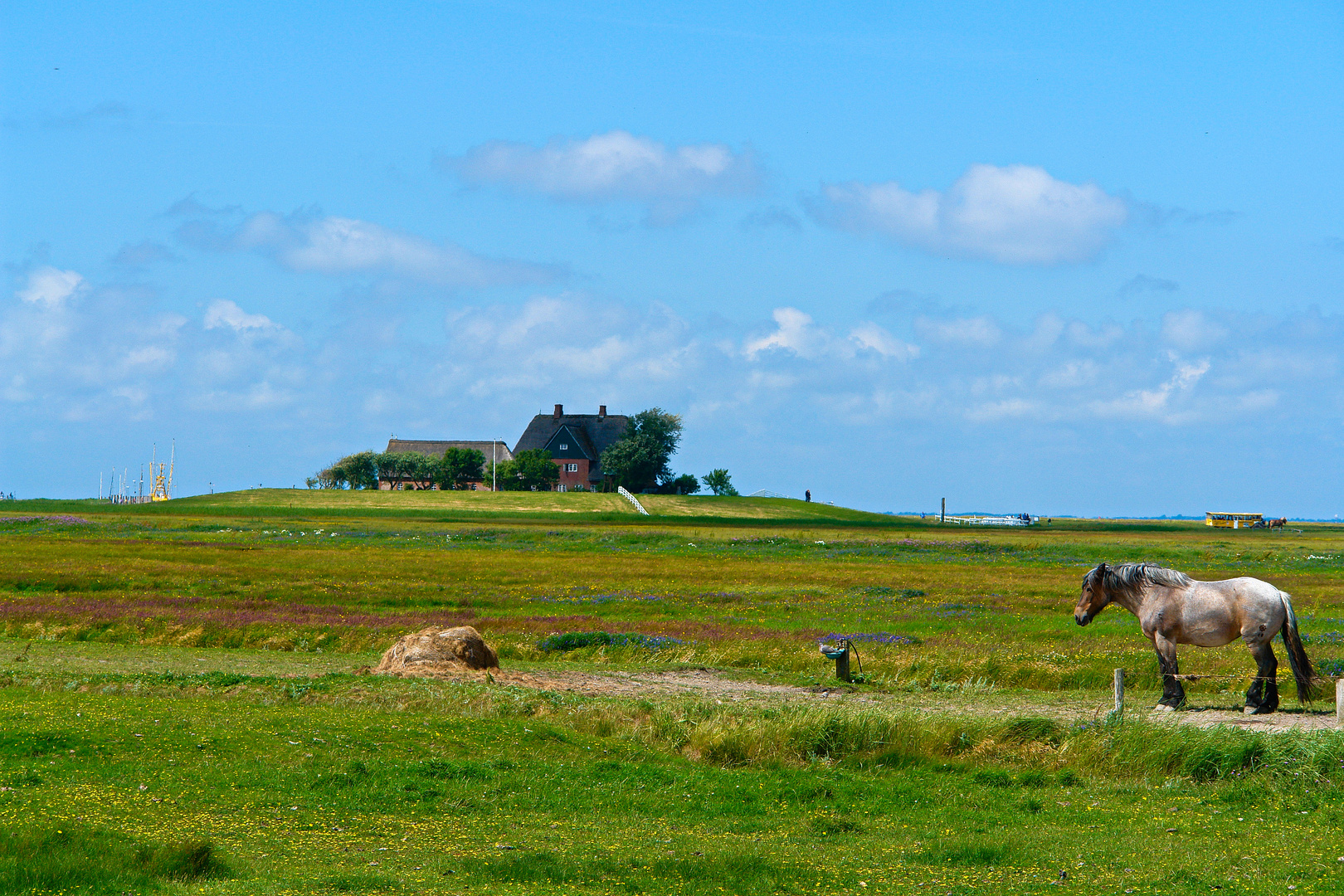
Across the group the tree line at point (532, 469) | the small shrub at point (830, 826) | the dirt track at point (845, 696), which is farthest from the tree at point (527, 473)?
the small shrub at point (830, 826)

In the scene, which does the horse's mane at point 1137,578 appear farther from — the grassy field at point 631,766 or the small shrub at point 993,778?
the small shrub at point 993,778

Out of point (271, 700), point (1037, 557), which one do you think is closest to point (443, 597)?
point (271, 700)

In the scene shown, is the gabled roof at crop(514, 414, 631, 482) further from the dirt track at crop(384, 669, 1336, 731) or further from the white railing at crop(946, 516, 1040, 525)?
the dirt track at crop(384, 669, 1336, 731)

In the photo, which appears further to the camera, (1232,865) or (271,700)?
(271,700)

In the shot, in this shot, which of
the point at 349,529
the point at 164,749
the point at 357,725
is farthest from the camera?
the point at 349,529

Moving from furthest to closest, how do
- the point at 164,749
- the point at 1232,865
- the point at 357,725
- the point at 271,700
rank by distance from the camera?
the point at 271,700 < the point at 357,725 < the point at 164,749 < the point at 1232,865

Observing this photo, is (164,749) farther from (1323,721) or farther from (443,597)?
(443,597)

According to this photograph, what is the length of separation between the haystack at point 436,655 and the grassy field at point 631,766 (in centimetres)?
183

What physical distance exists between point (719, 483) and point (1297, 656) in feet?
480

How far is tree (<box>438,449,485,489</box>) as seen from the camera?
167 meters

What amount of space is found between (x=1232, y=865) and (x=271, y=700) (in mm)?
16076

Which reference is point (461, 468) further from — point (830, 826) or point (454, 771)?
point (830, 826)

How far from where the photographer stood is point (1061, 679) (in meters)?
27.2

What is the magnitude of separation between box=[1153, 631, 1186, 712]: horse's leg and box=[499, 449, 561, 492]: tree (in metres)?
142
